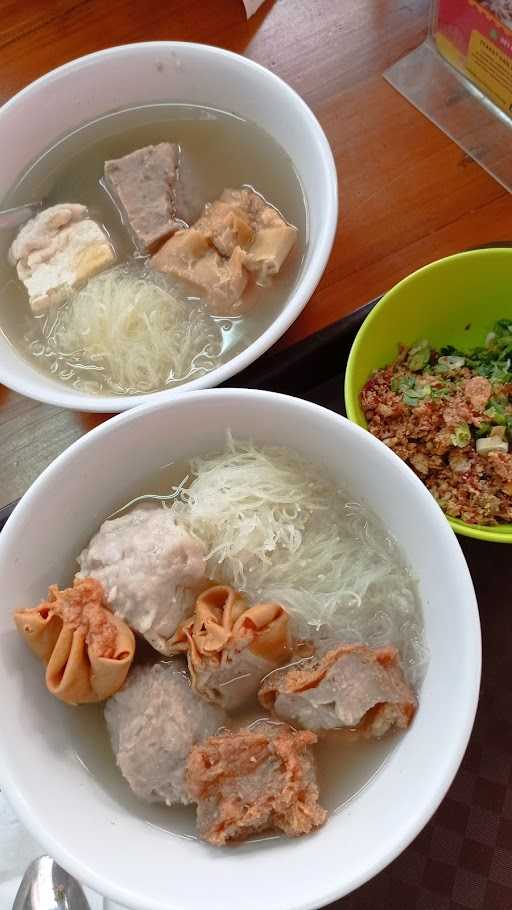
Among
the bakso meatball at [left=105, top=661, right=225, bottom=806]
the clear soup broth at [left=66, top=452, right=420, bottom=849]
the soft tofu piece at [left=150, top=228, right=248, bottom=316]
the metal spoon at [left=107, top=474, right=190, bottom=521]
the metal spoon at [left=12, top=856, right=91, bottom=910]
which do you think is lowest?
the metal spoon at [left=12, top=856, right=91, bottom=910]

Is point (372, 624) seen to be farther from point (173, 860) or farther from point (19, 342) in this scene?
point (19, 342)

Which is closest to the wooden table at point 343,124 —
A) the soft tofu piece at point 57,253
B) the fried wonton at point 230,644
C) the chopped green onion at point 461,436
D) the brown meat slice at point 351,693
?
the soft tofu piece at point 57,253

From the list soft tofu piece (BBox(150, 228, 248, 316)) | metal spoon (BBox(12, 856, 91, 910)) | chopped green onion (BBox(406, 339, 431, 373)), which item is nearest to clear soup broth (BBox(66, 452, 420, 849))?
metal spoon (BBox(12, 856, 91, 910))

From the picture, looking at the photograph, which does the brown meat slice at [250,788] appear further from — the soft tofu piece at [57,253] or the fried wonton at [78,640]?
the soft tofu piece at [57,253]

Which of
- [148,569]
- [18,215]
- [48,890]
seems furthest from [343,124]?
[48,890]

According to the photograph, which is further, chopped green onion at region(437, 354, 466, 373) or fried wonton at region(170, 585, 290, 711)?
chopped green onion at region(437, 354, 466, 373)

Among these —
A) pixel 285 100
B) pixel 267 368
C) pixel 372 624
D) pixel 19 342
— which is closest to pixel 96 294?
pixel 19 342

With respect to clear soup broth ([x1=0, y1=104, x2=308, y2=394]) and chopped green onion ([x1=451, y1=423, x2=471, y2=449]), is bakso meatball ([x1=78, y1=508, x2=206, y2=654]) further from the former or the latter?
chopped green onion ([x1=451, y1=423, x2=471, y2=449])

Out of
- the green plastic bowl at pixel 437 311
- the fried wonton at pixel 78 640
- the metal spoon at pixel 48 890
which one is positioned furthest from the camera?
the green plastic bowl at pixel 437 311
